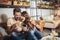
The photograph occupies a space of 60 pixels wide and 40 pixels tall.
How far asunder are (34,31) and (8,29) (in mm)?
238

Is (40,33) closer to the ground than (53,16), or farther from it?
closer to the ground

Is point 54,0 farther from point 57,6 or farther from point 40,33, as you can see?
point 40,33

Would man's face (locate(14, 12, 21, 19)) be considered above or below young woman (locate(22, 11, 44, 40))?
above

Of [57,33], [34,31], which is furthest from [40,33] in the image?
[57,33]

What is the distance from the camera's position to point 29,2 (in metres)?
1.26

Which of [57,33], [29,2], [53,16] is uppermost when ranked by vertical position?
A: [29,2]

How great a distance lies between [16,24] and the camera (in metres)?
1.22

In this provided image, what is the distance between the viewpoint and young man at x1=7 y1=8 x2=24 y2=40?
120 centimetres

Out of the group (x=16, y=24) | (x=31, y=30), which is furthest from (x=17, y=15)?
(x=31, y=30)

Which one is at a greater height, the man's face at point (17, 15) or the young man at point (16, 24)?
the man's face at point (17, 15)

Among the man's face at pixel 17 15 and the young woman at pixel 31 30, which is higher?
the man's face at pixel 17 15

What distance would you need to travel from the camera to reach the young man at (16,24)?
1.20 meters

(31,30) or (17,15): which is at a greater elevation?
(17,15)

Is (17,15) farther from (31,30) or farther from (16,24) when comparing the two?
(31,30)
